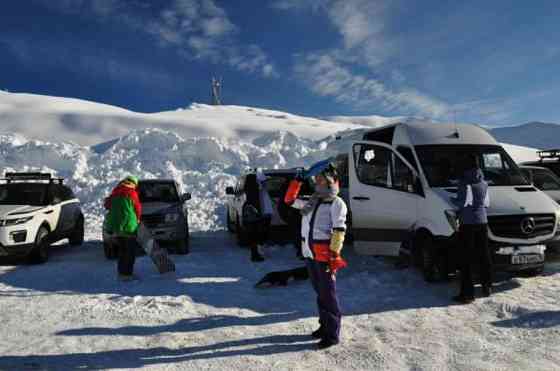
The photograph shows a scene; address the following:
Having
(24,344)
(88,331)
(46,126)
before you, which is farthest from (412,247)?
(46,126)

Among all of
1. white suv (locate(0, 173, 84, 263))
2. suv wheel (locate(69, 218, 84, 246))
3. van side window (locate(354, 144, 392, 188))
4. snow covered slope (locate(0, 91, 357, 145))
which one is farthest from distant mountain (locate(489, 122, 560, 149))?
white suv (locate(0, 173, 84, 263))

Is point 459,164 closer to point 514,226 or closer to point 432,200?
point 432,200

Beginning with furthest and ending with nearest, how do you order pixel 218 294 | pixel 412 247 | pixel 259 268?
pixel 259 268, pixel 412 247, pixel 218 294

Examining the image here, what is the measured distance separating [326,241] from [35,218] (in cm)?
663

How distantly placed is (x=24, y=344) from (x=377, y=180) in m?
5.53

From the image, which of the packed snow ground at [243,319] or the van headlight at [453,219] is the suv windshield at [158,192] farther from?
the van headlight at [453,219]

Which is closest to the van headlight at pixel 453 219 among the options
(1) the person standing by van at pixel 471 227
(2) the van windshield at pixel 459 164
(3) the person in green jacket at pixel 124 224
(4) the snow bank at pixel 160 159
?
(1) the person standing by van at pixel 471 227

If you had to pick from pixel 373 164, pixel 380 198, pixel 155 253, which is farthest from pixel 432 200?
pixel 155 253

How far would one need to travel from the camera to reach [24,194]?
8.83 m

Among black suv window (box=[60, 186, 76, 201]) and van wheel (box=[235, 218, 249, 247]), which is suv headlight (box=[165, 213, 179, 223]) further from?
black suv window (box=[60, 186, 76, 201])

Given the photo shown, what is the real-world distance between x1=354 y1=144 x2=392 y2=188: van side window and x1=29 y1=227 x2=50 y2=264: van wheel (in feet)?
20.9

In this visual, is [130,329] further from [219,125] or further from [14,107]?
[14,107]

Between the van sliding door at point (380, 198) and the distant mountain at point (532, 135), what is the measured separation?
205ft

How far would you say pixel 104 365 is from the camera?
3725mm
